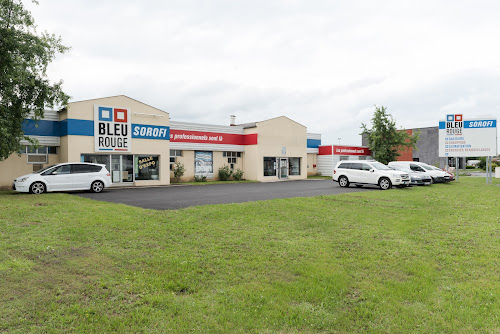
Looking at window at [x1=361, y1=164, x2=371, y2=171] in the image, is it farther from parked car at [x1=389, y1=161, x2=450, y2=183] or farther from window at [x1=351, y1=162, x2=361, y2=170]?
parked car at [x1=389, y1=161, x2=450, y2=183]

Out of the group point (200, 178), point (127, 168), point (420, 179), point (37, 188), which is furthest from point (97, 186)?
point (420, 179)

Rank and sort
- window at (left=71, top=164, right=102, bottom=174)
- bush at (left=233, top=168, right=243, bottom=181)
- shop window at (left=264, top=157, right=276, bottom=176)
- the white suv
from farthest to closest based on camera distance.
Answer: shop window at (left=264, top=157, right=276, bottom=176) → bush at (left=233, top=168, right=243, bottom=181) → the white suv → window at (left=71, top=164, right=102, bottom=174)

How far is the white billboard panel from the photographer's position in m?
26.1

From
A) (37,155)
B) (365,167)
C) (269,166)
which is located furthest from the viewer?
(269,166)

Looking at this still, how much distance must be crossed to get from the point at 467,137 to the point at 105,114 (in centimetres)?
2554

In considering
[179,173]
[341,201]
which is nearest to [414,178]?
[341,201]

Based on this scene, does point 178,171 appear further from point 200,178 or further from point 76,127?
point 76,127

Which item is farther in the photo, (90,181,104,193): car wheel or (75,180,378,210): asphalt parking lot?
(90,181,104,193): car wheel

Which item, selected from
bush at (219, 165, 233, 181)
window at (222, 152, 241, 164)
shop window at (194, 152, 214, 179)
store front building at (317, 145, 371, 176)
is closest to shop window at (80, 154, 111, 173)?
shop window at (194, 152, 214, 179)

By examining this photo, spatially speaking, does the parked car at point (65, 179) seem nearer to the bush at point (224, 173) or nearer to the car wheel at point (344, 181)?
the bush at point (224, 173)

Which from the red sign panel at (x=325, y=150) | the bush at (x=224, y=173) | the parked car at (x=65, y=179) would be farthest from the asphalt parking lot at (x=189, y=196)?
the red sign panel at (x=325, y=150)

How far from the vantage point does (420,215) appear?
37.2 feet

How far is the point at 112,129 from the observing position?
76.1ft

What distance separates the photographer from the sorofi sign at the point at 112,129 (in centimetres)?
2253
